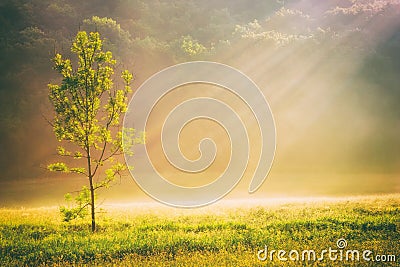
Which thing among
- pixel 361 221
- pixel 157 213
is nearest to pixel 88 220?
pixel 157 213

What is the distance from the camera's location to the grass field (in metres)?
18.5

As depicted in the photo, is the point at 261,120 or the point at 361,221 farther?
the point at 261,120

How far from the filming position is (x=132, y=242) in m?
20.5

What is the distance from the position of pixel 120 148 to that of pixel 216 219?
798 centimetres

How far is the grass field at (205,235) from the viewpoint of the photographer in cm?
1855

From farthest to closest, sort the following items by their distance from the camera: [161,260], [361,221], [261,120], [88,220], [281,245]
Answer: [261,120] → [88,220] → [361,221] → [281,245] → [161,260]

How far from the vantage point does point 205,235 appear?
862 inches

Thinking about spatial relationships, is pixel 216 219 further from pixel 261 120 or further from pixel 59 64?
pixel 59 64

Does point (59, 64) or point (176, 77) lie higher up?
point (176, 77)

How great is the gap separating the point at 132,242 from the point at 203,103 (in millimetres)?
28710

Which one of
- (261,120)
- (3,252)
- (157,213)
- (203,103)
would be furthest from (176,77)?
(3,252)

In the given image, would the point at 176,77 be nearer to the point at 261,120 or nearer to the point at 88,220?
the point at 261,120

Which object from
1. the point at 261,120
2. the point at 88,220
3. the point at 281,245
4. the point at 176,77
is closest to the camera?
the point at 281,245

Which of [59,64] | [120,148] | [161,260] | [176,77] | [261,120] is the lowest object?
[161,260]
